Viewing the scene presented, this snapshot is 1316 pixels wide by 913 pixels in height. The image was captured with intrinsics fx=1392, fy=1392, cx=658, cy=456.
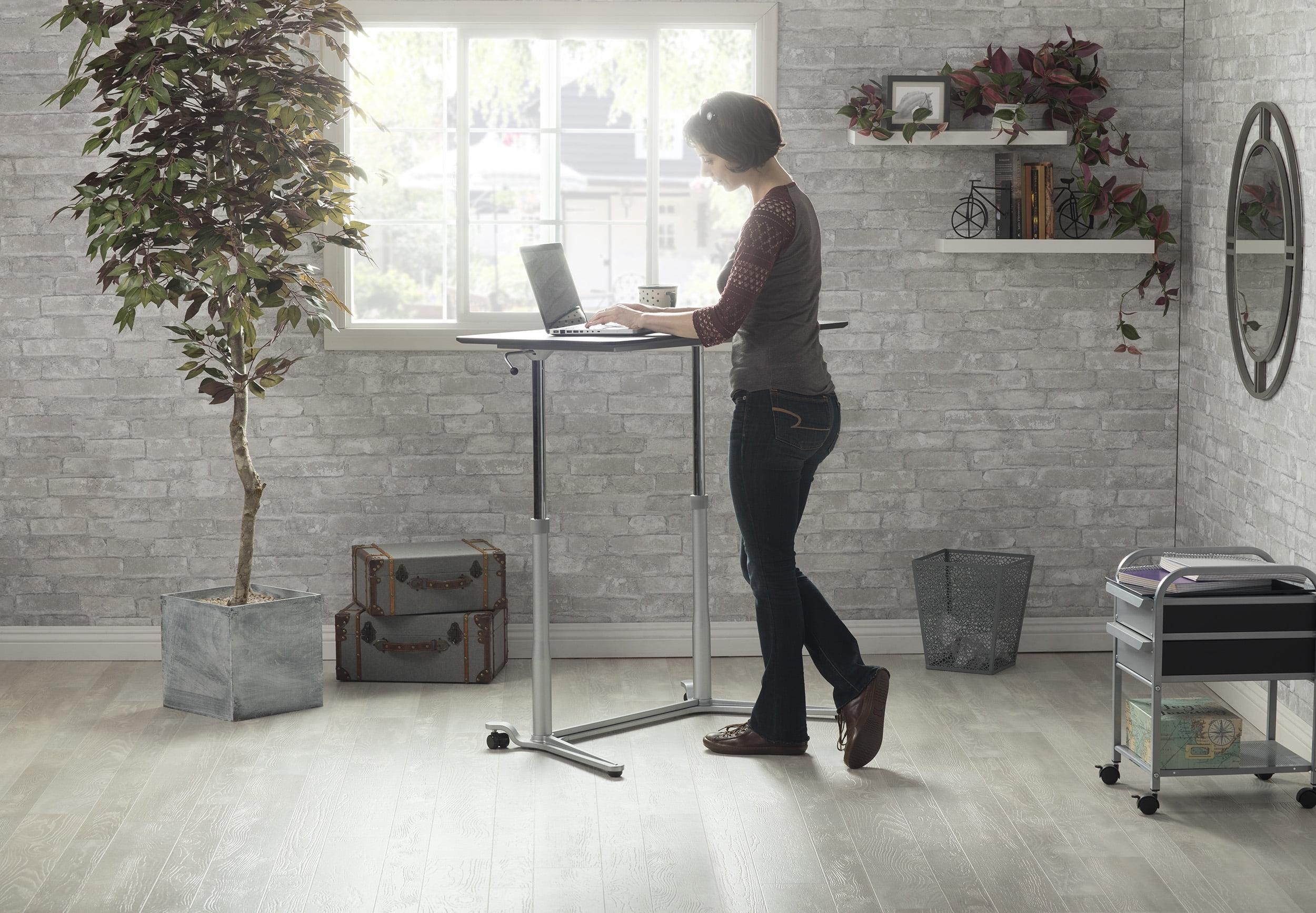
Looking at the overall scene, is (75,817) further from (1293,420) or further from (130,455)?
Answer: (1293,420)

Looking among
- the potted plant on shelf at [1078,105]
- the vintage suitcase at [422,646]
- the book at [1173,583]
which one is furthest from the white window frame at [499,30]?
the book at [1173,583]

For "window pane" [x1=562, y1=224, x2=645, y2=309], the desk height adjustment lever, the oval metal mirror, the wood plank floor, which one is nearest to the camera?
the wood plank floor

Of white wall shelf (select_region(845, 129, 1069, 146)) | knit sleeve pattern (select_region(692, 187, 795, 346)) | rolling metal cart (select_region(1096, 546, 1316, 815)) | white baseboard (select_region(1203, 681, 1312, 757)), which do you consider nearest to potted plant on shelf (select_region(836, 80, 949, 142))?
white wall shelf (select_region(845, 129, 1069, 146))

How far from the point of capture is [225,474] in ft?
14.7

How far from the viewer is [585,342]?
3.20 meters

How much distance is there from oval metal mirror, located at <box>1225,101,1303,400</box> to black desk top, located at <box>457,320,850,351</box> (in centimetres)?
158

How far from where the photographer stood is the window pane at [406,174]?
14.7 ft

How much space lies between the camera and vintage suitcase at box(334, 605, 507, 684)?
166 inches

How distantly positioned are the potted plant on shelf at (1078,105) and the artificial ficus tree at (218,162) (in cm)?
191

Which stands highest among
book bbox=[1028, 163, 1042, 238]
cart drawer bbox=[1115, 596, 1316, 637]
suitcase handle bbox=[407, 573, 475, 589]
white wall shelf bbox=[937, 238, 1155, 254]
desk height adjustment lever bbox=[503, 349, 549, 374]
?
book bbox=[1028, 163, 1042, 238]

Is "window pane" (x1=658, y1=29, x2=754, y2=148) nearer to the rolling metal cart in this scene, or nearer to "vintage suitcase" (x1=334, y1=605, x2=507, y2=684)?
"vintage suitcase" (x1=334, y1=605, x2=507, y2=684)

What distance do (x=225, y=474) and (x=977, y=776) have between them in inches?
99.6

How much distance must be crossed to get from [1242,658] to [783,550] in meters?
1.07

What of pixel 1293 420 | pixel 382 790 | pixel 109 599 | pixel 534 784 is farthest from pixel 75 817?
pixel 1293 420
